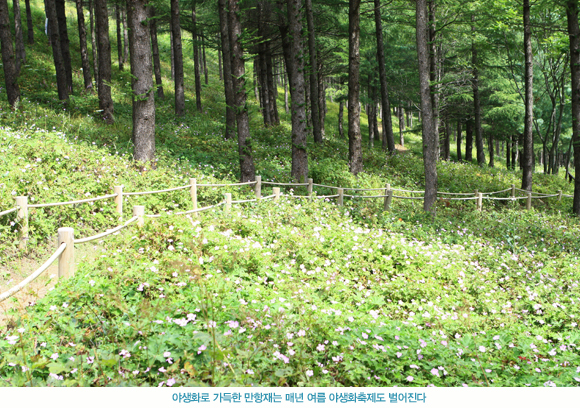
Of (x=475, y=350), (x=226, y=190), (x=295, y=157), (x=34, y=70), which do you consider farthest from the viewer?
(x=34, y=70)

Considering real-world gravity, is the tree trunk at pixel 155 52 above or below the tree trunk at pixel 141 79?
above

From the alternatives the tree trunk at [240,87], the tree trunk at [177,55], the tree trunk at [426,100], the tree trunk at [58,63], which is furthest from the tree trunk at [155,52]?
the tree trunk at [426,100]

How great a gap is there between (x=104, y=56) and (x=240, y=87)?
696 centimetres

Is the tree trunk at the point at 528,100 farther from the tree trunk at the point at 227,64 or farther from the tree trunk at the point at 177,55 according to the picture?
the tree trunk at the point at 177,55

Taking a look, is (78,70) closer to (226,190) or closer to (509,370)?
(226,190)

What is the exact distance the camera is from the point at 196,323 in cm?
419

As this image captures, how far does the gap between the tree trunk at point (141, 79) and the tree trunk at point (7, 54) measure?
6.72 meters

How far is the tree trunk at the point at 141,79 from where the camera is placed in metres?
10.5

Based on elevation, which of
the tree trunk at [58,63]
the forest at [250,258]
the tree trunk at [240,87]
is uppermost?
the tree trunk at [58,63]

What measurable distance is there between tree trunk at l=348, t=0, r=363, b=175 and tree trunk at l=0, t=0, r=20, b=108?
39.0 ft

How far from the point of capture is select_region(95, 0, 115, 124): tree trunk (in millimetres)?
14609

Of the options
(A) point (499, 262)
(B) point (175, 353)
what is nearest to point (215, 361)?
(B) point (175, 353)

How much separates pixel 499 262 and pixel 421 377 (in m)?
5.70

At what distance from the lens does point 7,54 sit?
47.3 ft
